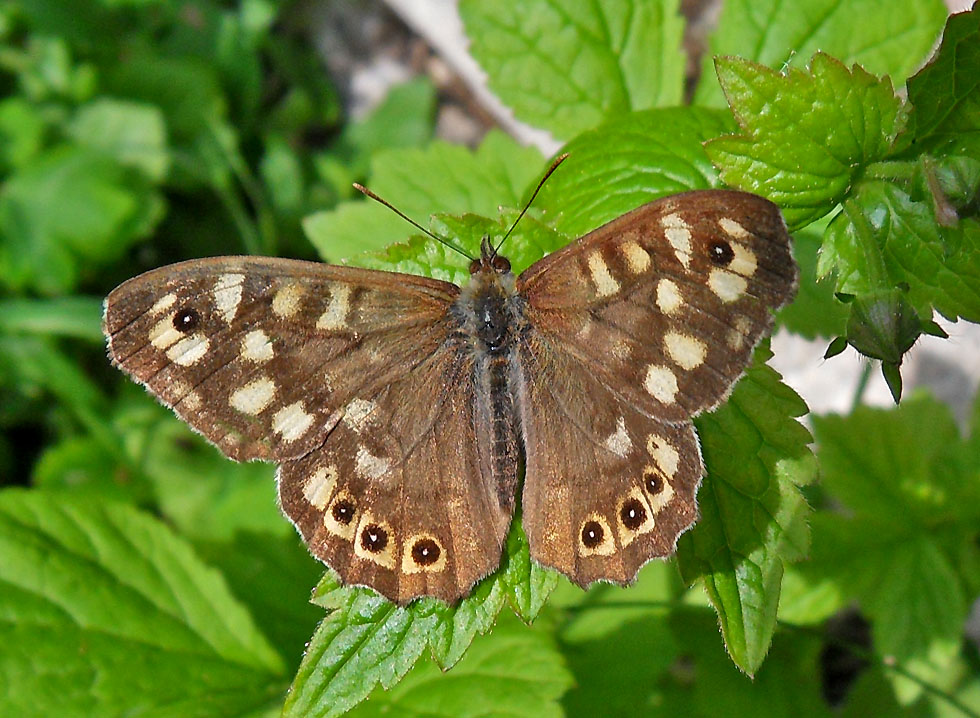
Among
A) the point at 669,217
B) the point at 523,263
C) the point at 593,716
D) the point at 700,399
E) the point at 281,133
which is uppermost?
the point at 281,133

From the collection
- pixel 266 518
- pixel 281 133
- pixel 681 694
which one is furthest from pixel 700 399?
pixel 281 133

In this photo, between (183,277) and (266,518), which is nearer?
(183,277)

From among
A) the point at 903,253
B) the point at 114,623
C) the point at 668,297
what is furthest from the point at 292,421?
the point at 903,253

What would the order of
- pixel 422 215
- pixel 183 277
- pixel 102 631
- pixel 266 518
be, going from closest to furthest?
pixel 183 277
pixel 102 631
pixel 422 215
pixel 266 518

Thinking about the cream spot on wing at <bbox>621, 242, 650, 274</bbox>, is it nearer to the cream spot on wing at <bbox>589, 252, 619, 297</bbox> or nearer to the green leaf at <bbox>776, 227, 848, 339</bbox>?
the cream spot on wing at <bbox>589, 252, 619, 297</bbox>

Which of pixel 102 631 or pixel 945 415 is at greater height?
pixel 945 415

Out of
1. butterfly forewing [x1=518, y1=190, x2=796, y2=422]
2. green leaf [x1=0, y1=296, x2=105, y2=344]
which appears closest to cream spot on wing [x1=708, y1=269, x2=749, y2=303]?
butterfly forewing [x1=518, y1=190, x2=796, y2=422]

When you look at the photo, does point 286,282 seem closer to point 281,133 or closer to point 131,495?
point 131,495
